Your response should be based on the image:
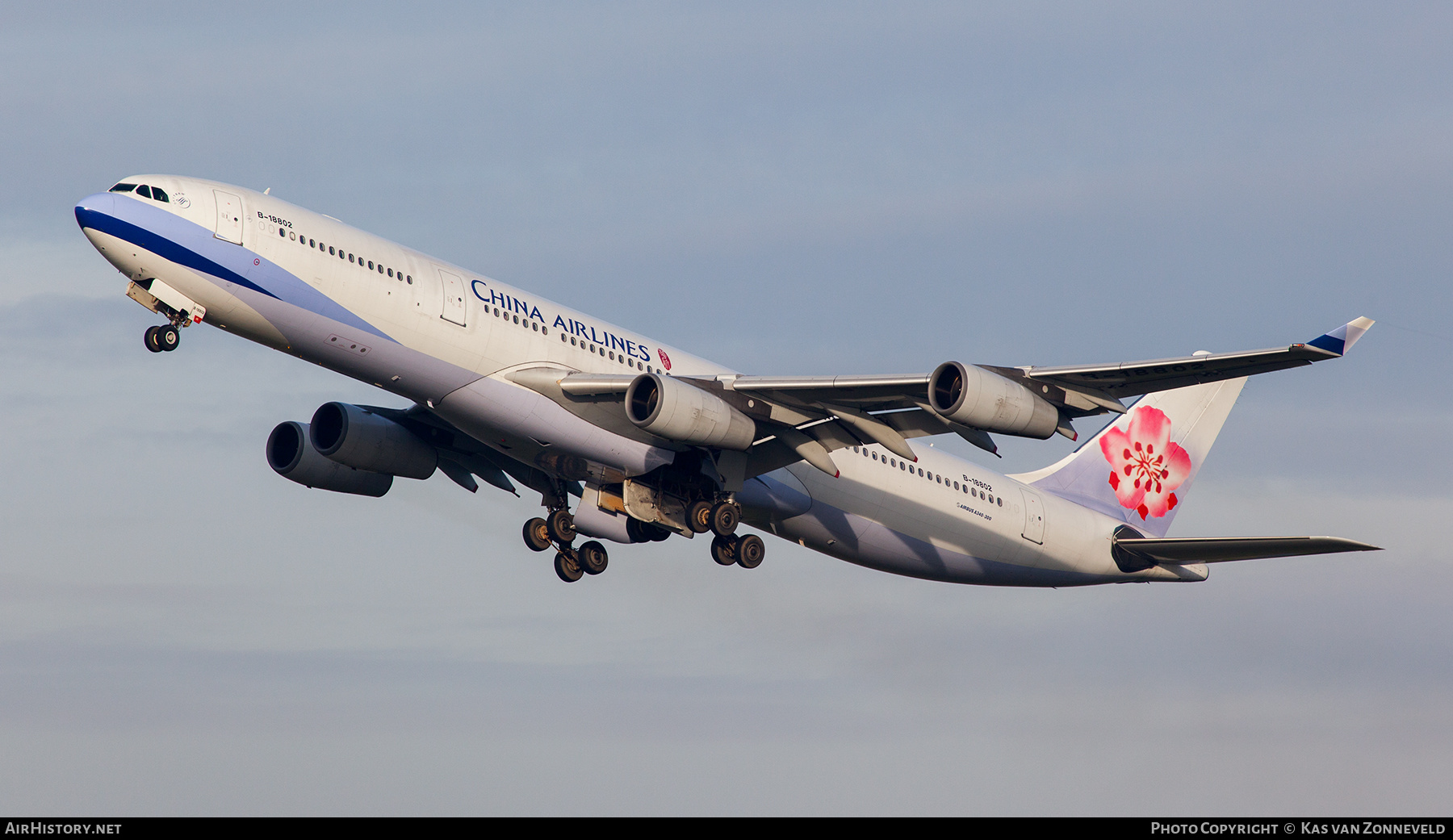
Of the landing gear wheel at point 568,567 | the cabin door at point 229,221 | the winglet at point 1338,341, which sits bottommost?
the winglet at point 1338,341

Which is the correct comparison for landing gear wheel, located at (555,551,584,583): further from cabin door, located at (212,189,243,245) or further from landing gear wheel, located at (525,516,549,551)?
cabin door, located at (212,189,243,245)

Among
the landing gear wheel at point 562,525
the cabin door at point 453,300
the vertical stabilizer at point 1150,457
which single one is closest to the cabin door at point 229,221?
the cabin door at point 453,300

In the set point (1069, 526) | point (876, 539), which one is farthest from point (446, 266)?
point (1069, 526)

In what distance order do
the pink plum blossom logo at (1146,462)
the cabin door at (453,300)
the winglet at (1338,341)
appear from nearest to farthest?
the winglet at (1338,341) → the cabin door at (453,300) → the pink plum blossom logo at (1146,462)

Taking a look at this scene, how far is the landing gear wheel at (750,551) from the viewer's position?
1626 inches

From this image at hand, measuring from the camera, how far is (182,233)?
3403cm

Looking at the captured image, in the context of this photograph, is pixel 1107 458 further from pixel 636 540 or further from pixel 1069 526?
pixel 636 540

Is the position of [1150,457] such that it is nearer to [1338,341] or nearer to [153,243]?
[1338,341]

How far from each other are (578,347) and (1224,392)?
24114mm

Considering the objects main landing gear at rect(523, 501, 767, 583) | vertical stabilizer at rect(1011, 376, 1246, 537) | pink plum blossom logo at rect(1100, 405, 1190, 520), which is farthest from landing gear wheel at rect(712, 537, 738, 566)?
pink plum blossom logo at rect(1100, 405, 1190, 520)

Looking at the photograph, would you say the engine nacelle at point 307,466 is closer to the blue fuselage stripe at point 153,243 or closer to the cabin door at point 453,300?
the cabin door at point 453,300

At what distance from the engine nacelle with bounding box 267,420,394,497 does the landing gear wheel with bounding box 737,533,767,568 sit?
10219 millimetres

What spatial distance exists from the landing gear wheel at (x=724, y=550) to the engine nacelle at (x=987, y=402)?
846 centimetres

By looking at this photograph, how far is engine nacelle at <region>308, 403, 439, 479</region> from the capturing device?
4203 centimetres
